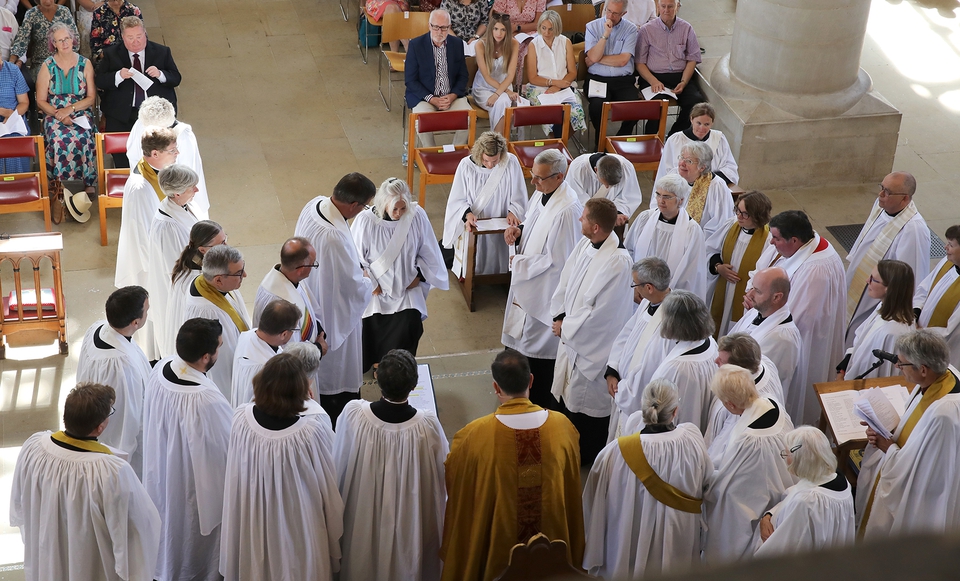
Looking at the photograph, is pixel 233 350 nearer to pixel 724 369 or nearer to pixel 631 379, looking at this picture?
pixel 631 379

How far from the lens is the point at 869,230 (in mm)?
6598

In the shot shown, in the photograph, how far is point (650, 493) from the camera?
Result: 431 cm

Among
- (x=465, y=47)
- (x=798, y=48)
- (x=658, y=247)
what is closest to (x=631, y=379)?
(x=658, y=247)

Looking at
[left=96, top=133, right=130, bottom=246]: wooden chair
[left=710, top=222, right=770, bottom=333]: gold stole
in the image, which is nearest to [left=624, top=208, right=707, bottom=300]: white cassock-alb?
[left=710, top=222, right=770, bottom=333]: gold stole

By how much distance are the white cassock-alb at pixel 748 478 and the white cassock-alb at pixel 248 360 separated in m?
2.25

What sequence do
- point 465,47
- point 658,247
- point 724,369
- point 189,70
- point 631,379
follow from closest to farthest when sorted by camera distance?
point 724,369
point 631,379
point 658,247
point 465,47
point 189,70

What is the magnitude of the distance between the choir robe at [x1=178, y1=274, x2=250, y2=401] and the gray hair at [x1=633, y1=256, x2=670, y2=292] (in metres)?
2.25

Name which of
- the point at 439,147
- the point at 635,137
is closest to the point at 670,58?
the point at 635,137

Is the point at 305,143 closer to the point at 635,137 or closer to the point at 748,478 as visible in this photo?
the point at 635,137

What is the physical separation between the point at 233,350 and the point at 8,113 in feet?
16.0

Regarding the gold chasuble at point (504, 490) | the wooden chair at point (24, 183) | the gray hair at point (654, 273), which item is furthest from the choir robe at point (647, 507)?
the wooden chair at point (24, 183)

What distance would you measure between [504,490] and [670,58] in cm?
700

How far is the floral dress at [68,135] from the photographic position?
8812 millimetres

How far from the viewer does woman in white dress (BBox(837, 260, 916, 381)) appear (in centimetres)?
525
